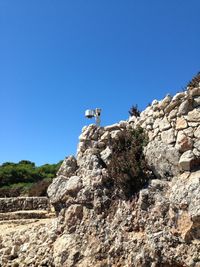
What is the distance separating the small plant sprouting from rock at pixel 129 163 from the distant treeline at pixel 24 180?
37.4ft

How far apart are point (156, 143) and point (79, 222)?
335cm

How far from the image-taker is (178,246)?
9.31 m

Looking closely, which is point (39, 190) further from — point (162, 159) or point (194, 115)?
point (194, 115)

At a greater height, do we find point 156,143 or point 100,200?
point 156,143

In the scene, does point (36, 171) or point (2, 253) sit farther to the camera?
point (36, 171)

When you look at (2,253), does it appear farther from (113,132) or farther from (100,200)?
(113,132)

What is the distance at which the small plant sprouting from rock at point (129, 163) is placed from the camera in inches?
443

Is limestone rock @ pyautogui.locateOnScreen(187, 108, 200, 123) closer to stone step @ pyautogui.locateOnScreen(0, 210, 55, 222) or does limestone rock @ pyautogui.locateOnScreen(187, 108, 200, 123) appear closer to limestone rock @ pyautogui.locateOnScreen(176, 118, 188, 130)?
limestone rock @ pyautogui.locateOnScreen(176, 118, 188, 130)

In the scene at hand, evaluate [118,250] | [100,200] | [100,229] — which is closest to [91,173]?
[100,200]

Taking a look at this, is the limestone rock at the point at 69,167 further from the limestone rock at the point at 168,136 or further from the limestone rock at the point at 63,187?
the limestone rock at the point at 168,136

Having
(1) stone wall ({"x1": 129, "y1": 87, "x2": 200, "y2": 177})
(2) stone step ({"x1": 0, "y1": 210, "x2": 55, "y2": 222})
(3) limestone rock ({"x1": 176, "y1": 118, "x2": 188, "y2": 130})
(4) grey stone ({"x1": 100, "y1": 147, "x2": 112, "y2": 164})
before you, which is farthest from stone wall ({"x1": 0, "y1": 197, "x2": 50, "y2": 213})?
(3) limestone rock ({"x1": 176, "y1": 118, "x2": 188, "y2": 130})

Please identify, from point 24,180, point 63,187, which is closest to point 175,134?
point 63,187

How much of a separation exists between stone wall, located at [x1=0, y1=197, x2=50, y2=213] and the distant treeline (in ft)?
7.69

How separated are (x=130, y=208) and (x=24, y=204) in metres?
10.7
